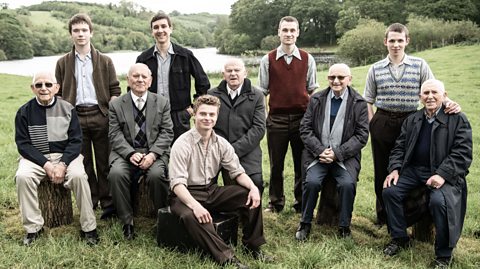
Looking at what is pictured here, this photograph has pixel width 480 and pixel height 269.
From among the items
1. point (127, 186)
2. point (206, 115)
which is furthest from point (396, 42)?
point (127, 186)

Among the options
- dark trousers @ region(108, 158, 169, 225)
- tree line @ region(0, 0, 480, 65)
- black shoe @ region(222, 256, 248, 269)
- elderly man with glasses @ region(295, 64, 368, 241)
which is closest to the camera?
black shoe @ region(222, 256, 248, 269)

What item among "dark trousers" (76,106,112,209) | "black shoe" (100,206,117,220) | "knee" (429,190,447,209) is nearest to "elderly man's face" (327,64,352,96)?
"knee" (429,190,447,209)

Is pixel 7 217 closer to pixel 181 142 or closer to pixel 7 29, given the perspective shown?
pixel 181 142

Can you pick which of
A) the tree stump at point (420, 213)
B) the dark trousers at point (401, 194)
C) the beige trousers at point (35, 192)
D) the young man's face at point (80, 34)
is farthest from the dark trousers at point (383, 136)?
the young man's face at point (80, 34)

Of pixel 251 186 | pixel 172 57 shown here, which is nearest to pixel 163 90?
pixel 172 57

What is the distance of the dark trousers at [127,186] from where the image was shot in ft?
16.8

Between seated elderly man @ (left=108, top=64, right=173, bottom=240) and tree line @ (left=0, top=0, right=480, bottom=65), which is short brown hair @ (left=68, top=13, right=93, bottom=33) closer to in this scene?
seated elderly man @ (left=108, top=64, right=173, bottom=240)

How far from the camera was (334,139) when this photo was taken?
18.1ft

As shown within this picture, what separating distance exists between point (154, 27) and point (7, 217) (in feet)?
10.1

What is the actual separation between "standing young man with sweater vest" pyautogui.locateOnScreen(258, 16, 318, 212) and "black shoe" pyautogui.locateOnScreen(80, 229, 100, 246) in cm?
252

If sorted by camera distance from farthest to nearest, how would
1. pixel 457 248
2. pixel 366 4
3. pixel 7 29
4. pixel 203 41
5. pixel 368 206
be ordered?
pixel 203 41
pixel 366 4
pixel 7 29
pixel 368 206
pixel 457 248

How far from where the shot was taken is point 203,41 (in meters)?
102

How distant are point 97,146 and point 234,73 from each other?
205 cm

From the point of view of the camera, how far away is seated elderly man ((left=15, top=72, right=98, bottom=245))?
16.2ft
